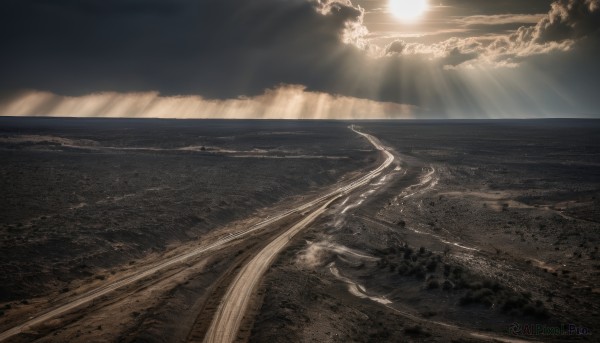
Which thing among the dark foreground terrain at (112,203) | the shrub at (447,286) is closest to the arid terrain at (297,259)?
the shrub at (447,286)

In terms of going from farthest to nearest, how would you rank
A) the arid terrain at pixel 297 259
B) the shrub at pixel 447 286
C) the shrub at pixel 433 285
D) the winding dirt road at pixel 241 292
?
the shrub at pixel 433 285 < the shrub at pixel 447 286 < the arid terrain at pixel 297 259 < the winding dirt road at pixel 241 292

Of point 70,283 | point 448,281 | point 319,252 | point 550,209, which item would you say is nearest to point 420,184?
point 550,209

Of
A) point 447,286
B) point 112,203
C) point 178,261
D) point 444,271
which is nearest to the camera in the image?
point 447,286

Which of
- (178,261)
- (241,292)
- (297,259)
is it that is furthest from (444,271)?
(178,261)

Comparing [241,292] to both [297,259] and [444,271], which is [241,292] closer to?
[297,259]

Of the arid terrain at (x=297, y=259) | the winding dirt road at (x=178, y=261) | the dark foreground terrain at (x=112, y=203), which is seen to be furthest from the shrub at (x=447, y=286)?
the dark foreground terrain at (x=112, y=203)

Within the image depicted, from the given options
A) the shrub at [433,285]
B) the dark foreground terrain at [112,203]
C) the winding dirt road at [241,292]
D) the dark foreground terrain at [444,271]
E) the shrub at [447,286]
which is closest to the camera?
the winding dirt road at [241,292]

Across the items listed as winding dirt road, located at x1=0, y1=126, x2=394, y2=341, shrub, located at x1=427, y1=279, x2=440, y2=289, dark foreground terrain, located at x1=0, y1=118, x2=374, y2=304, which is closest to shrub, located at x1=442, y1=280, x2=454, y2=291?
shrub, located at x1=427, y1=279, x2=440, y2=289

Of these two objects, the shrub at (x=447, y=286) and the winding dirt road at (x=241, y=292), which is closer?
the winding dirt road at (x=241, y=292)

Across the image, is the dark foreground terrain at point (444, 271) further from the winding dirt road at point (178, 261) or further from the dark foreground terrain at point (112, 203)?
the dark foreground terrain at point (112, 203)
